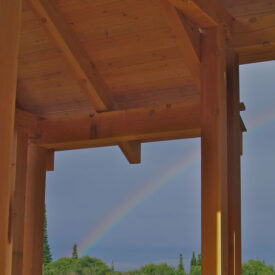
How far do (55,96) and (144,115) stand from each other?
4.08ft

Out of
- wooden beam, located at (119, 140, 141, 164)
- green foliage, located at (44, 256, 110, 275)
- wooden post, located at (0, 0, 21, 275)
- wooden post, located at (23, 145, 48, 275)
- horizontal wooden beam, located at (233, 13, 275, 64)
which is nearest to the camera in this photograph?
wooden post, located at (0, 0, 21, 275)

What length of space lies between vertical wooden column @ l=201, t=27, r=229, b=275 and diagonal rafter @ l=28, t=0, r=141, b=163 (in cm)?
151

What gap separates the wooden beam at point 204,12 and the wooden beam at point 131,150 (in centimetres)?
199

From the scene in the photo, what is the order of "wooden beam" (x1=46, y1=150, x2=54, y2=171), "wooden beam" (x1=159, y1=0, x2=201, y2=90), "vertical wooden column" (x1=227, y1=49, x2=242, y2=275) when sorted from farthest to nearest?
"wooden beam" (x1=46, y1=150, x2=54, y2=171)
"vertical wooden column" (x1=227, y1=49, x2=242, y2=275)
"wooden beam" (x1=159, y1=0, x2=201, y2=90)

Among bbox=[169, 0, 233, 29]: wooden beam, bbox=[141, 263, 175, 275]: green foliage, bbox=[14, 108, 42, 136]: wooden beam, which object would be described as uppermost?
bbox=[169, 0, 233, 29]: wooden beam

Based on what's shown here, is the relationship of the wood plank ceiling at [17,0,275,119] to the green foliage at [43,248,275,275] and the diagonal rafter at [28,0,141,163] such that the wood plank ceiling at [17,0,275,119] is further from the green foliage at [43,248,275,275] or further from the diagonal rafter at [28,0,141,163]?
the green foliage at [43,248,275,275]

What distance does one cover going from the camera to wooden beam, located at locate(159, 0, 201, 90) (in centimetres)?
348

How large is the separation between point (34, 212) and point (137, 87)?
1.54 meters

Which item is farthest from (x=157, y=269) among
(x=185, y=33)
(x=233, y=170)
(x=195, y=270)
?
(x=185, y=33)

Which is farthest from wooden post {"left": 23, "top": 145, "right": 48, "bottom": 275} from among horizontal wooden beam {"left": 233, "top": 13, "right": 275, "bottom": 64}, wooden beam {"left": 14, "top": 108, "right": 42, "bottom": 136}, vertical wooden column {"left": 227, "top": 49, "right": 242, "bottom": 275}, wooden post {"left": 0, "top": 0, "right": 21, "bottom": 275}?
wooden post {"left": 0, "top": 0, "right": 21, "bottom": 275}

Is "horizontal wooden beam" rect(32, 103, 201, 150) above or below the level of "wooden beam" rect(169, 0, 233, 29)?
below

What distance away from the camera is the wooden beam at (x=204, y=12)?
11.3 feet

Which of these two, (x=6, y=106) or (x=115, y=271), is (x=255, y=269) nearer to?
(x=115, y=271)

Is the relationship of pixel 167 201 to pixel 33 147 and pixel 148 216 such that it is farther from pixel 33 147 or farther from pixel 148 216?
pixel 33 147
